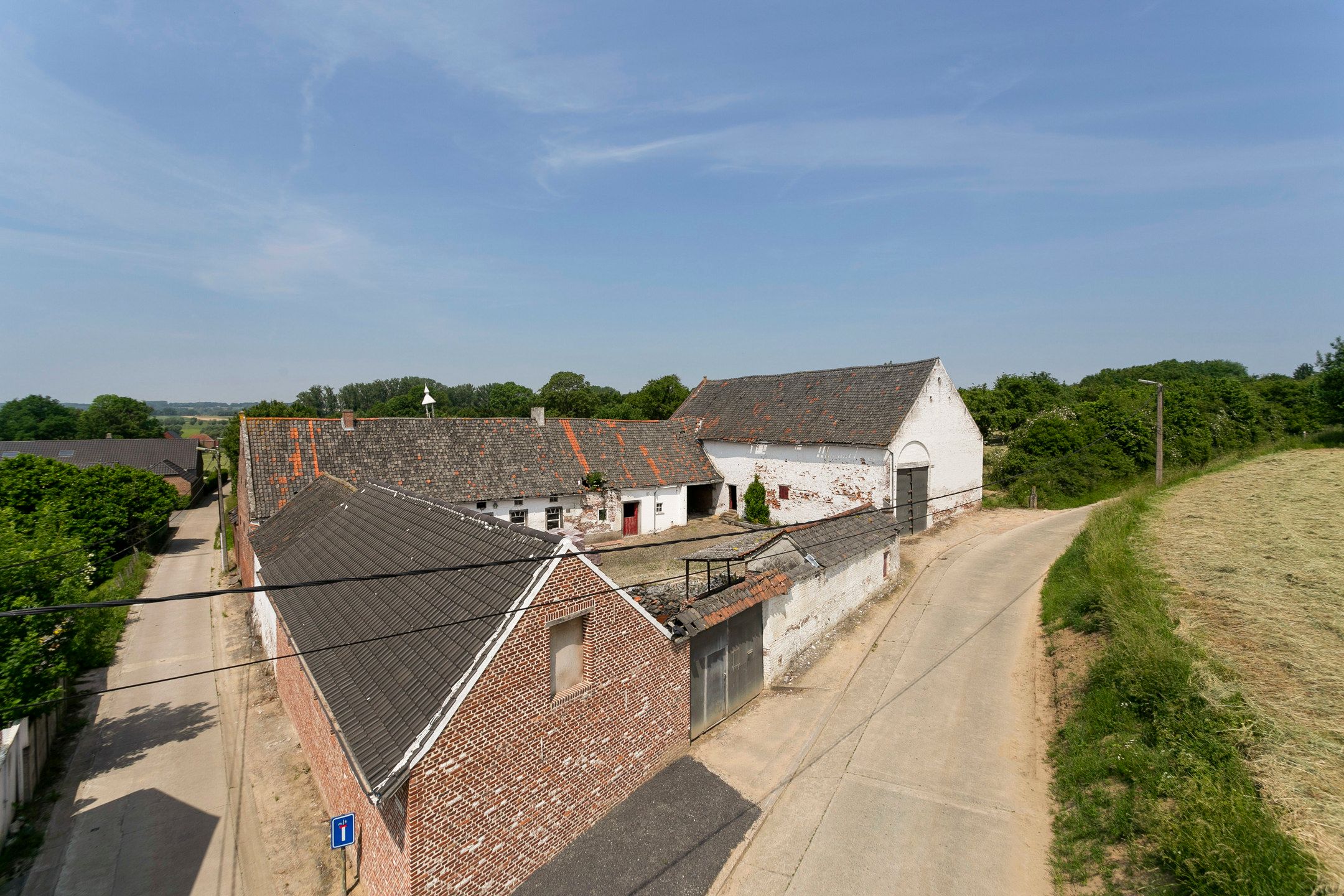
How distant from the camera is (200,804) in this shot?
35.4ft

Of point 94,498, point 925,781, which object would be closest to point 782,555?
point 925,781

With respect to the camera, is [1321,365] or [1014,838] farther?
[1321,365]

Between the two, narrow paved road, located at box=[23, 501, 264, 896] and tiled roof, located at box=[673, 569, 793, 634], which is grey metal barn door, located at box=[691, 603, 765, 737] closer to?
tiled roof, located at box=[673, 569, 793, 634]

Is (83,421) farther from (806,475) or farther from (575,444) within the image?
(806,475)

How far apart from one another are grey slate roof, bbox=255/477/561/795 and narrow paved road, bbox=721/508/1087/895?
5.06 metres

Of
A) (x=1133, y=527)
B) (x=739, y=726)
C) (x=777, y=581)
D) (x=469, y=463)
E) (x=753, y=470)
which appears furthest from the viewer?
(x=753, y=470)

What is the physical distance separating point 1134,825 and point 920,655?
6716mm

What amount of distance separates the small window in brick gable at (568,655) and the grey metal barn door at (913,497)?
18.1 metres

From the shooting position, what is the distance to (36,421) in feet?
297

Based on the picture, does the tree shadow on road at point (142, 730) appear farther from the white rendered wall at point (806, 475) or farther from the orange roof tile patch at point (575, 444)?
the white rendered wall at point (806, 475)

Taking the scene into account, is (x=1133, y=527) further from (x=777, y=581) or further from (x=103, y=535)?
(x=103, y=535)

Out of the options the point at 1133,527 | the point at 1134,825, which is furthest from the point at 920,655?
the point at 1133,527

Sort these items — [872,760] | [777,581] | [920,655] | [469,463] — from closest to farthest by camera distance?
[872,760], [777,581], [920,655], [469,463]

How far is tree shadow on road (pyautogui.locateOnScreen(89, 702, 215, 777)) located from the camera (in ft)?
40.9
